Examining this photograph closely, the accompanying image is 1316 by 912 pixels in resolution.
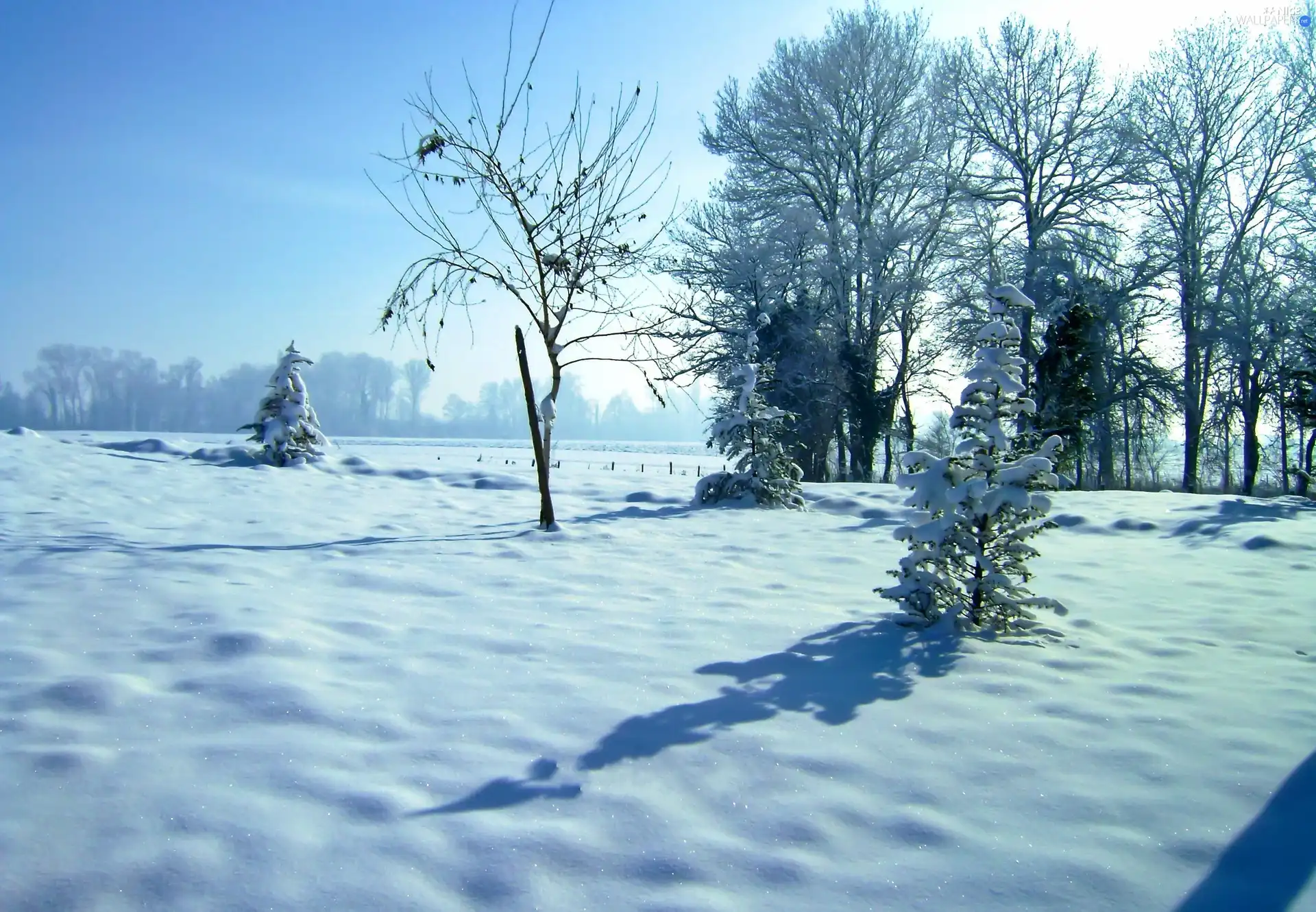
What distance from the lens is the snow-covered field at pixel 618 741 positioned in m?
2.27

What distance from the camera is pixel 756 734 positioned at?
328cm

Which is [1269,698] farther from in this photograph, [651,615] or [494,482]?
[494,482]

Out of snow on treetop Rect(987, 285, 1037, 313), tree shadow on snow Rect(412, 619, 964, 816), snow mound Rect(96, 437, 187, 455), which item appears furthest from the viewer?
snow mound Rect(96, 437, 187, 455)

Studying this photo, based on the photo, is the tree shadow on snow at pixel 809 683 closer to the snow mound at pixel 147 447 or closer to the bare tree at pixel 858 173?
the snow mound at pixel 147 447

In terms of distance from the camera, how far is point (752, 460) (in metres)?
12.2

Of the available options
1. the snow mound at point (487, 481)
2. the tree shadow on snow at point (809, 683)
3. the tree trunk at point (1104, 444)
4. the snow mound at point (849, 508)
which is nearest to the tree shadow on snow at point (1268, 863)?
the tree shadow on snow at point (809, 683)

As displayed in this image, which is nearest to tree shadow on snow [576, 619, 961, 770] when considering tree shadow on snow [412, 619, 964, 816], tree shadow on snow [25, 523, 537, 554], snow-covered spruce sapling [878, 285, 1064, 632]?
tree shadow on snow [412, 619, 964, 816]

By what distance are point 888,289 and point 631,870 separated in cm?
2035

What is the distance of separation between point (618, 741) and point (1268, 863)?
2336 millimetres

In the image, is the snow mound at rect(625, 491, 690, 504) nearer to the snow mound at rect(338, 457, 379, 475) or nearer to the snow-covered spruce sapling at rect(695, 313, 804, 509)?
the snow-covered spruce sapling at rect(695, 313, 804, 509)

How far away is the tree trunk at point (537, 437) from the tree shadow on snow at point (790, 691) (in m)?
4.76

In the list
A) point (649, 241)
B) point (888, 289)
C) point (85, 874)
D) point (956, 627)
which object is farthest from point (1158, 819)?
point (888, 289)

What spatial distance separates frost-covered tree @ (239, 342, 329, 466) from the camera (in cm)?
1393

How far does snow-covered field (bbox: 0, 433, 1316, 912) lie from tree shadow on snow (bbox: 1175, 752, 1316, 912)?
0.01 meters
